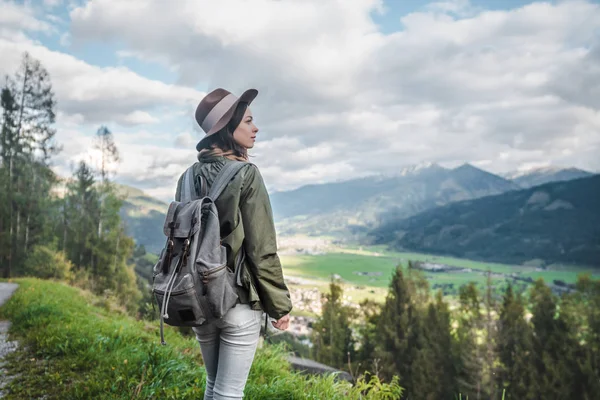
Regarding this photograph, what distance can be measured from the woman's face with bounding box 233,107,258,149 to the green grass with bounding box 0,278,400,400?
2.17 metres

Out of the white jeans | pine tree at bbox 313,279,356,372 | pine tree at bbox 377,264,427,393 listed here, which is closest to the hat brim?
the white jeans

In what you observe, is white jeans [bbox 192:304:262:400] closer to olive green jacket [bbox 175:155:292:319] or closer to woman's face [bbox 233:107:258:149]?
olive green jacket [bbox 175:155:292:319]

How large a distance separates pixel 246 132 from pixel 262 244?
0.72 meters

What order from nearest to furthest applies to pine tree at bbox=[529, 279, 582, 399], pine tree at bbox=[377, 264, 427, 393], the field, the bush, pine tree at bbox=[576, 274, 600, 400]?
the bush
pine tree at bbox=[576, 274, 600, 400]
pine tree at bbox=[529, 279, 582, 399]
pine tree at bbox=[377, 264, 427, 393]
the field

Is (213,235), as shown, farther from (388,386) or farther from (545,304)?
(545,304)

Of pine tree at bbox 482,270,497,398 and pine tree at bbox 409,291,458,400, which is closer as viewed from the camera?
pine tree at bbox 482,270,497,398

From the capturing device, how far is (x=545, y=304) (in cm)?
2797

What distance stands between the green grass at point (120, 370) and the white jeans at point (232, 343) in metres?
1.25

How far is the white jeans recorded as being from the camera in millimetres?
2154

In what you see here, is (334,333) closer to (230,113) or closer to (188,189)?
(188,189)

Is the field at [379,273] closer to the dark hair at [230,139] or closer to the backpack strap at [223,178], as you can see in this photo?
the dark hair at [230,139]

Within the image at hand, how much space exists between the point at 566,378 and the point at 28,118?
131ft

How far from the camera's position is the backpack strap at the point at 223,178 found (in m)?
2.12

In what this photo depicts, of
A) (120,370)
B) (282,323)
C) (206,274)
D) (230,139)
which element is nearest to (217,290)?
(206,274)
